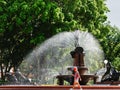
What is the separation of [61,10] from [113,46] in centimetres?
2773

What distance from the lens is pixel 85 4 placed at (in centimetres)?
4797

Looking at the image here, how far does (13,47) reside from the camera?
46031mm

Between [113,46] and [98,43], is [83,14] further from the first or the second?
[113,46]

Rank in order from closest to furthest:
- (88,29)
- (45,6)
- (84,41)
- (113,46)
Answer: (84,41), (45,6), (88,29), (113,46)

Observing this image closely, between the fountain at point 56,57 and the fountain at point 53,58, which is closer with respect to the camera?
the fountain at point 56,57

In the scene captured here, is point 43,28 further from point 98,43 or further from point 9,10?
point 98,43

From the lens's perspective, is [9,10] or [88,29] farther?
[88,29]

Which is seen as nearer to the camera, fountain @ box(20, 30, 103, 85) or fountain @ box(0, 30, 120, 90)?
fountain @ box(0, 30, 120, 90)

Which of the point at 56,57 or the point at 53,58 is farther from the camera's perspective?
the point at 53,58

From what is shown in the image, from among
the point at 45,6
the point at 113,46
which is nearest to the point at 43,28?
the point at 45,6

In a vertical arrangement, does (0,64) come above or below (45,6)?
below

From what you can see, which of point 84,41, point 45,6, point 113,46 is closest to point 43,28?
point 45,6

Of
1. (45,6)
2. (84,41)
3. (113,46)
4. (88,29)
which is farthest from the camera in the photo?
(113,46)

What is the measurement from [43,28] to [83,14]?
5.55 meters
